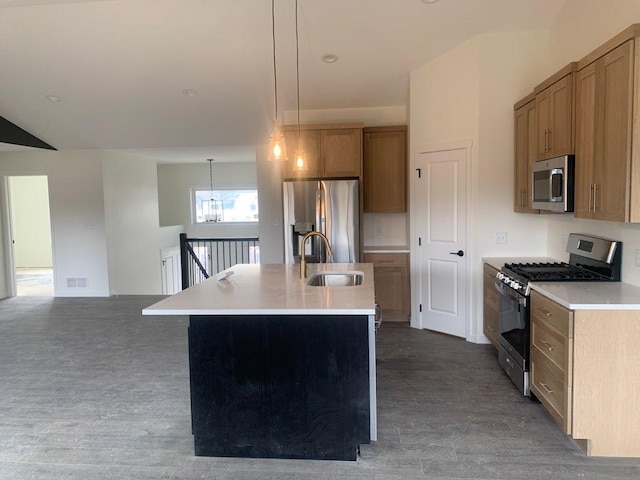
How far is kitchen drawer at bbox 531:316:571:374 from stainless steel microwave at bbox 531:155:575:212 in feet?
2.84

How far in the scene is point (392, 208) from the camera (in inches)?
210

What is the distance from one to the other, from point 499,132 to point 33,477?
14.4 feet

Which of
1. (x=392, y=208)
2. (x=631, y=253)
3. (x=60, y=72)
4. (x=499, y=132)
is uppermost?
(x=60, y=72)

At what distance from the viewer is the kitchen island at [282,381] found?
7.54 ft

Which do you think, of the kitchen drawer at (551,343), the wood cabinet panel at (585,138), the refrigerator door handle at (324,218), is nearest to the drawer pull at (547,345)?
the kitchen drawer at (551,343)

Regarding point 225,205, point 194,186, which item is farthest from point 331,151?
point 194,186

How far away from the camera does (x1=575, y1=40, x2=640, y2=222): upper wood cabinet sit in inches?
92.1

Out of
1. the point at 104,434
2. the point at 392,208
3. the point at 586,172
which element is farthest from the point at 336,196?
the point at 104,434

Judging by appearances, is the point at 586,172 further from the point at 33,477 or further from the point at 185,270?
the point at 185,270

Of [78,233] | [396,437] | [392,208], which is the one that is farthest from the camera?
[78,233]

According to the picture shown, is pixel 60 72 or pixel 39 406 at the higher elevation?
pixel 60 72

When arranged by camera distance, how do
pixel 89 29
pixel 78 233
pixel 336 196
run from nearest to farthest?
pixel 89 29
pixel 336 196
pixel 78 233

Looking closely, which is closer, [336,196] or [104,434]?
[104,434]

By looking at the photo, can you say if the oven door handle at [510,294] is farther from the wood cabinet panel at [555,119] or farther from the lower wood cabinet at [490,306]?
the wood cabinet panel at [555,119]
